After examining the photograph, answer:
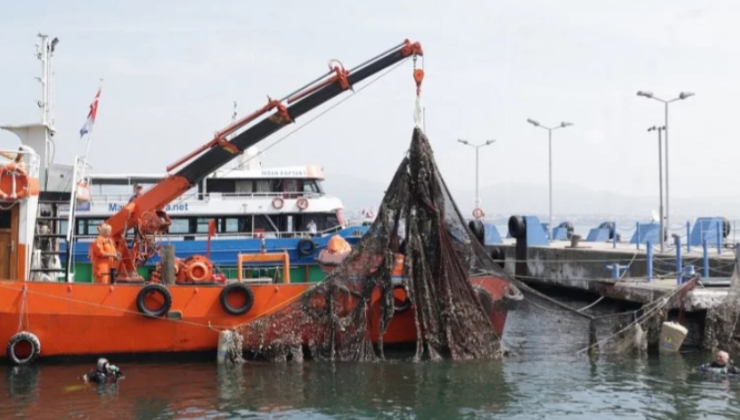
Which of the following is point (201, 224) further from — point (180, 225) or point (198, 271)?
point (198, 271)

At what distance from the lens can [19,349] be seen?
1616 centimetres

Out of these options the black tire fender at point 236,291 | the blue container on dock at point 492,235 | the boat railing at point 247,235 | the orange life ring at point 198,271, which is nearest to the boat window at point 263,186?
the boat railing at point 247,235

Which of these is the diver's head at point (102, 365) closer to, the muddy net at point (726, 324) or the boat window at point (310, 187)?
the muddy net at point (726, 324)

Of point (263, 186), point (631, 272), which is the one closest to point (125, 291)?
point (263, 186)

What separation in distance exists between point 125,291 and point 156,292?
59 centimetres

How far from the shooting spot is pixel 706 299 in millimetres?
19078

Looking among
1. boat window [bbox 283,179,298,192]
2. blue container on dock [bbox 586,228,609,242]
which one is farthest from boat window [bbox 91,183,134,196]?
blue container on dock [bbox 586,228,609,242]

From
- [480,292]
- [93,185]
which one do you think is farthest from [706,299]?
[93,185]

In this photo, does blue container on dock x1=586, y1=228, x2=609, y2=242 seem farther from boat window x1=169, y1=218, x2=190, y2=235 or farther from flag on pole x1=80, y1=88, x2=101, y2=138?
flag on pole x1=80, y1=88, x2=101, y2=138

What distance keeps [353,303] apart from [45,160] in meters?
7.96

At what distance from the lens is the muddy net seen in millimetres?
18484

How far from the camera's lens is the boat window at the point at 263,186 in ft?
96.8

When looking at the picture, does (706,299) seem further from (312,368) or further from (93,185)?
(93,185)

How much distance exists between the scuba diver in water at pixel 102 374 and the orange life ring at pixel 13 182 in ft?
13.1
